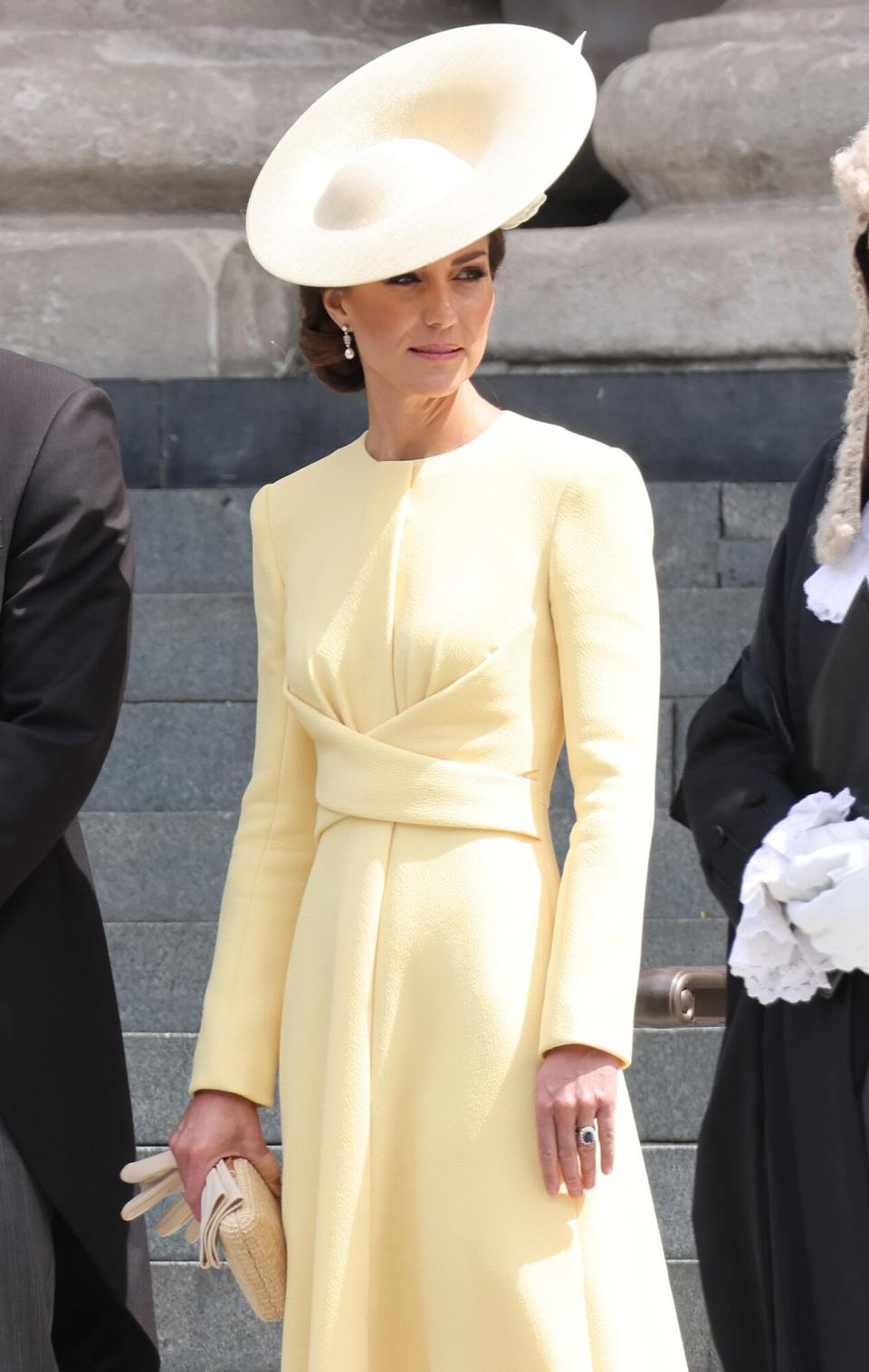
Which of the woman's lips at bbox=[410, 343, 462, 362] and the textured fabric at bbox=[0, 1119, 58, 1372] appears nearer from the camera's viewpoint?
the woman's lips at bbox=[410, 343, 462, 362]

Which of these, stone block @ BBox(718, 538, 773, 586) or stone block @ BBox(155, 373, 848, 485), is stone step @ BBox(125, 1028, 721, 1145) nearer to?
stone block @ BBox(718, 538, 773, 586)

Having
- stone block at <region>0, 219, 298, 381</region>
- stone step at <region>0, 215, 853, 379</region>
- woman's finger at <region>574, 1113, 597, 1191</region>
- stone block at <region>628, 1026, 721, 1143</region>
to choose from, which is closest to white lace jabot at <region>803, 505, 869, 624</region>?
woman's finger at <region>574, 1113, 597, 1191</region>

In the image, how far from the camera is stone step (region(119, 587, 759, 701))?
5.79 m

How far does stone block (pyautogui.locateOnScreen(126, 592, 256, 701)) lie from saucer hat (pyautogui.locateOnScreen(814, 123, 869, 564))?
265cm

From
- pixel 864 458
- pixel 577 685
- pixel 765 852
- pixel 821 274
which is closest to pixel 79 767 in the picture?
pixel 577 685

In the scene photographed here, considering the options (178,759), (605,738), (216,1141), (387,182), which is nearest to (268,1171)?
(216,1141)

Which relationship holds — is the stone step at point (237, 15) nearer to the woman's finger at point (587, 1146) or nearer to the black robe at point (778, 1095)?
the black robe at point (778, 1095)

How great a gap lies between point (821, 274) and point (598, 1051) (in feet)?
14.4

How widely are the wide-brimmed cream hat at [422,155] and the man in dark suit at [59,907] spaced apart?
45 cm

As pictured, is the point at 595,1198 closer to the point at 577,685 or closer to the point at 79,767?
the point at 577,685

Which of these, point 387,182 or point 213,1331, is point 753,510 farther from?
point 387,182

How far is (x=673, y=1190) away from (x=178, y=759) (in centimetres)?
177

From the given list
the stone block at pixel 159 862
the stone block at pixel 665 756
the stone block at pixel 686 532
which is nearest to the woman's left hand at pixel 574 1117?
the stone block at pixel 159 862

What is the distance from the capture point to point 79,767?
3320mm
